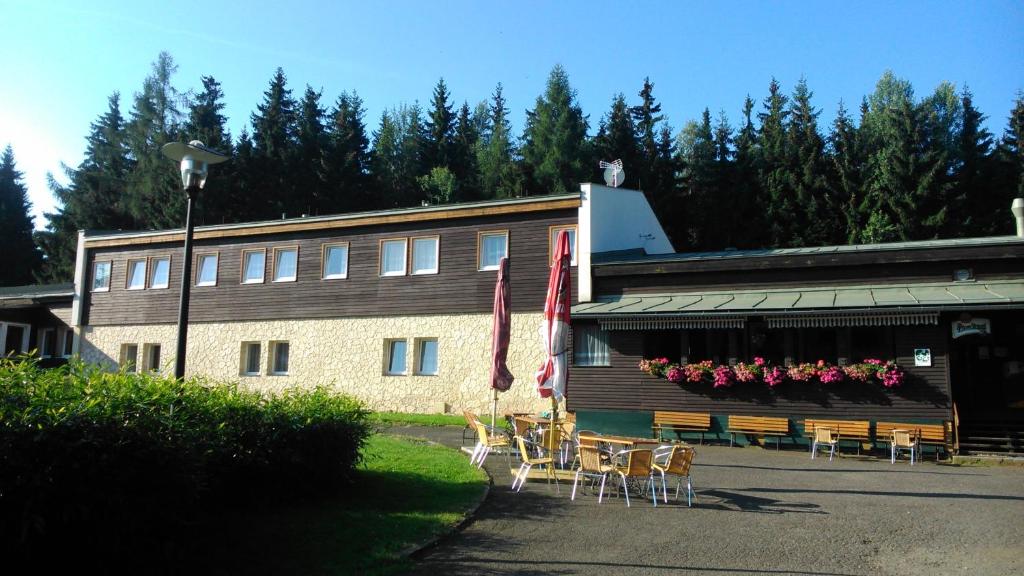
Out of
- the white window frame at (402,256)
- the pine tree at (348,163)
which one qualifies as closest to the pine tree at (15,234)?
the pine tree at (348,163)

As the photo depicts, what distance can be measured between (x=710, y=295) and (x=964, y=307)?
17.6 feet

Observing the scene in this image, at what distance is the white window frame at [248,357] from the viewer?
82.3 feet

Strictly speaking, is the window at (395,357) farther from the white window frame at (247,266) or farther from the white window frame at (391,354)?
the white window frame at (247,266)

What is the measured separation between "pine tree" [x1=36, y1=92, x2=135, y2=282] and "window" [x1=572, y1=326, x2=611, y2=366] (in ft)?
121

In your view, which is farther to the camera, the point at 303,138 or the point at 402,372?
the point at 303,138

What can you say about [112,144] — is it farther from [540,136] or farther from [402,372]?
[402,372]

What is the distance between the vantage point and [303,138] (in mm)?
46250

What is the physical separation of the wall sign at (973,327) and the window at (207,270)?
22320 mm

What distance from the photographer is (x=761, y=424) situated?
15.8 m

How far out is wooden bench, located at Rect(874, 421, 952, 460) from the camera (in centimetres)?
1438

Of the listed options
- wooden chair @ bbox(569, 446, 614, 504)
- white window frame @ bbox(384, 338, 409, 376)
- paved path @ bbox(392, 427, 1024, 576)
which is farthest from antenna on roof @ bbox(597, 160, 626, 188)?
wooden chair @ bbox(569, 446, 614, 504)

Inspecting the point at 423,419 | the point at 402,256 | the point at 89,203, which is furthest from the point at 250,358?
the point at 89,203

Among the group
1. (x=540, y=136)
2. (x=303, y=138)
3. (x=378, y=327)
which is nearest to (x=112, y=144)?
(x=303, y=138)

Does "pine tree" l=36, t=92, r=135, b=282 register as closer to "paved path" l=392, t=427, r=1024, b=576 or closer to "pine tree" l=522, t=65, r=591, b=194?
"pine tree" l=522, t=65, r=591, b=194
